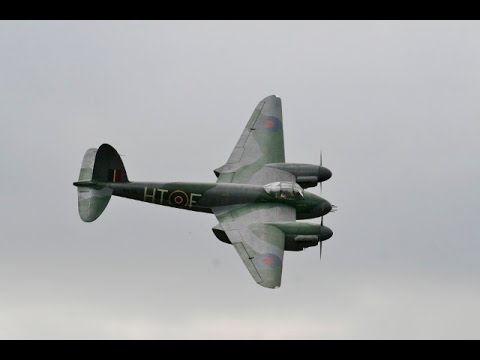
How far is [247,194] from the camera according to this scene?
62.7 m

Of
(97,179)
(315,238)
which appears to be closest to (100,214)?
(97,179)

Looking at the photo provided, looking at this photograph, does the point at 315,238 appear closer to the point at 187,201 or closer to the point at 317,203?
the point at 317,203

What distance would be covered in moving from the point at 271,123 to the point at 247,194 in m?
7.31

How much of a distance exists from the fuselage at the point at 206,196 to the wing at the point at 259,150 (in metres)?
1.55

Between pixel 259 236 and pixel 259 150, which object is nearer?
pixel 259 236

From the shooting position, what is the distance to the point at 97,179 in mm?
63094

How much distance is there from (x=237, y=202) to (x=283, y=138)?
723 cm

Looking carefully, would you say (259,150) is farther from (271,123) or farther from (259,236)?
(259,236)

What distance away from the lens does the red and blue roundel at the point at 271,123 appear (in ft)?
221

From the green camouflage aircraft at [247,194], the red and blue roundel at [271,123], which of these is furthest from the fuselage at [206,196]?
the red and blue roundel at [271,123]

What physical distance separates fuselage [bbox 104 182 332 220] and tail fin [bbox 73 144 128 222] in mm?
421

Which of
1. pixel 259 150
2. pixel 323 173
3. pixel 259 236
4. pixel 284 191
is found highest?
pixel 259 150

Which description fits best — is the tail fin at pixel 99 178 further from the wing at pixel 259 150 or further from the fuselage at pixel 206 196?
the wing at pixel 259 150

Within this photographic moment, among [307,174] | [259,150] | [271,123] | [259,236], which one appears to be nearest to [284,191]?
[307,174]
